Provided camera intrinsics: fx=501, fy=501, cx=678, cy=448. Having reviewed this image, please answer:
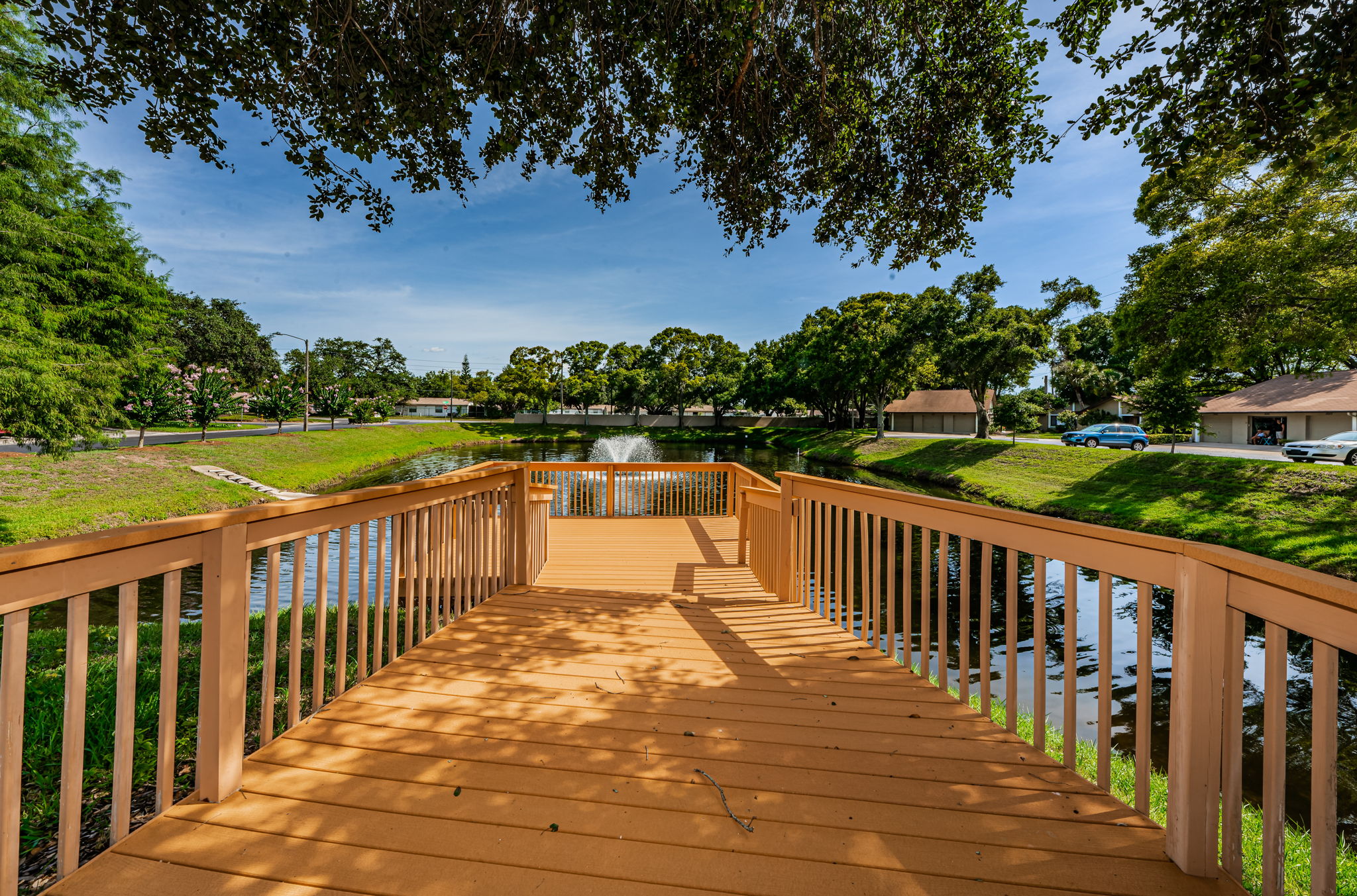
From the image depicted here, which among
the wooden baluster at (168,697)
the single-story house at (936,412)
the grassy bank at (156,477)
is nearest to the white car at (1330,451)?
the wooden baluster at (168,697)

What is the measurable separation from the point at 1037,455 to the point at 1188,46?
63.8ft

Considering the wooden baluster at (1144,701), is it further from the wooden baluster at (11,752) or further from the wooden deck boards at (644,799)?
the wooden baluster at (11,752)

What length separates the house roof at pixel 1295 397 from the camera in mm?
22266

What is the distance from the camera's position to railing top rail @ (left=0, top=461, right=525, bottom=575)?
1215 millimetres

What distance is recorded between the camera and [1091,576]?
9.02 m

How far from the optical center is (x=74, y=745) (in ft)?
4.59

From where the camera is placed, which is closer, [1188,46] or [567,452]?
[1188,46]

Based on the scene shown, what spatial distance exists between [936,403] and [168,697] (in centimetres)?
4818

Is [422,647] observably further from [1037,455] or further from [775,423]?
[775,423]

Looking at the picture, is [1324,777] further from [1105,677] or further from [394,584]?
[394,584]

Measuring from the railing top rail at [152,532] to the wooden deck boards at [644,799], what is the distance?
2.98 ft

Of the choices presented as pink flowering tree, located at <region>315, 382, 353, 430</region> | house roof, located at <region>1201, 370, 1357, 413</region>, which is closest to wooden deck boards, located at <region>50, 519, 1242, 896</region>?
house roof, located at <region>1201, 370, 1357, 413</region>

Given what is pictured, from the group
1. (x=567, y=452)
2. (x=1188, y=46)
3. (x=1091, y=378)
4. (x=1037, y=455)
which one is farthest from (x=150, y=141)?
(x=1091, y=378)

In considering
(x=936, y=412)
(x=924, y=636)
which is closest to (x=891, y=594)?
(x=924, y=636)
